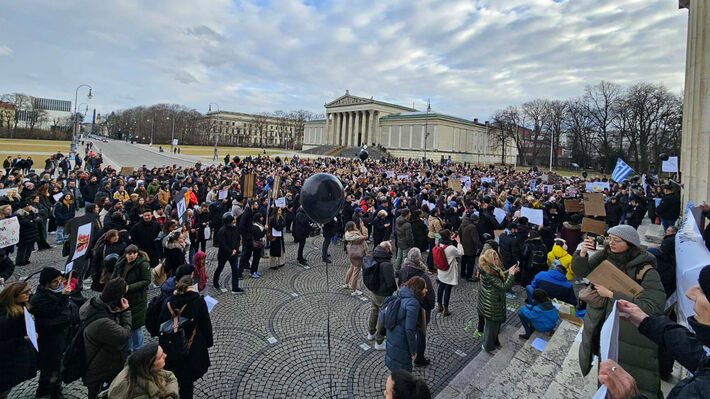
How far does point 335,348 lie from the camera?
18.1 ft

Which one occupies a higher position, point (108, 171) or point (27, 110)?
point (27, 110)

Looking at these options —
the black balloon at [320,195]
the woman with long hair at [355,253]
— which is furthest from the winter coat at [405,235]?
the black balloon at [320,195]

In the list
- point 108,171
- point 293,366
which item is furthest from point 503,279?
point 108,171

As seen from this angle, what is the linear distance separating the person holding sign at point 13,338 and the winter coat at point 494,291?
5.77 meters

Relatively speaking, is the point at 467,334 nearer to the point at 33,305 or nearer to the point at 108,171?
the point at 33,305

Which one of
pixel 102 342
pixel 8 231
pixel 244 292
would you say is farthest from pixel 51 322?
pixel 8 231

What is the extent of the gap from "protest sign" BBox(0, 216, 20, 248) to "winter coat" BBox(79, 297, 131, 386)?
5.42 metres

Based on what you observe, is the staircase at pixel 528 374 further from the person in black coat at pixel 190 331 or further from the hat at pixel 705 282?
the person in black coat at pixel 190 331

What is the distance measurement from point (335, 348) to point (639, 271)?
4236 mm

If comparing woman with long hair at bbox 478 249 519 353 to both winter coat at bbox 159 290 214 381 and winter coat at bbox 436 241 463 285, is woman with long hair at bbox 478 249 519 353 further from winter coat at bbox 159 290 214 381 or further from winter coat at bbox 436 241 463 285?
winter coat at bbox 159 290 214 381

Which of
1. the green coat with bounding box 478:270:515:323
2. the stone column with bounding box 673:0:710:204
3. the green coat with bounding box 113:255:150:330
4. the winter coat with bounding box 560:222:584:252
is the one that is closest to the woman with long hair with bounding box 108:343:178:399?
the green coat with bounding box 113:255:150:330

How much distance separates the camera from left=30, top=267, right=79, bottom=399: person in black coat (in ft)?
12.0

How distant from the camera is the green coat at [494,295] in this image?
519cm

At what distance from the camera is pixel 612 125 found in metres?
50.5
